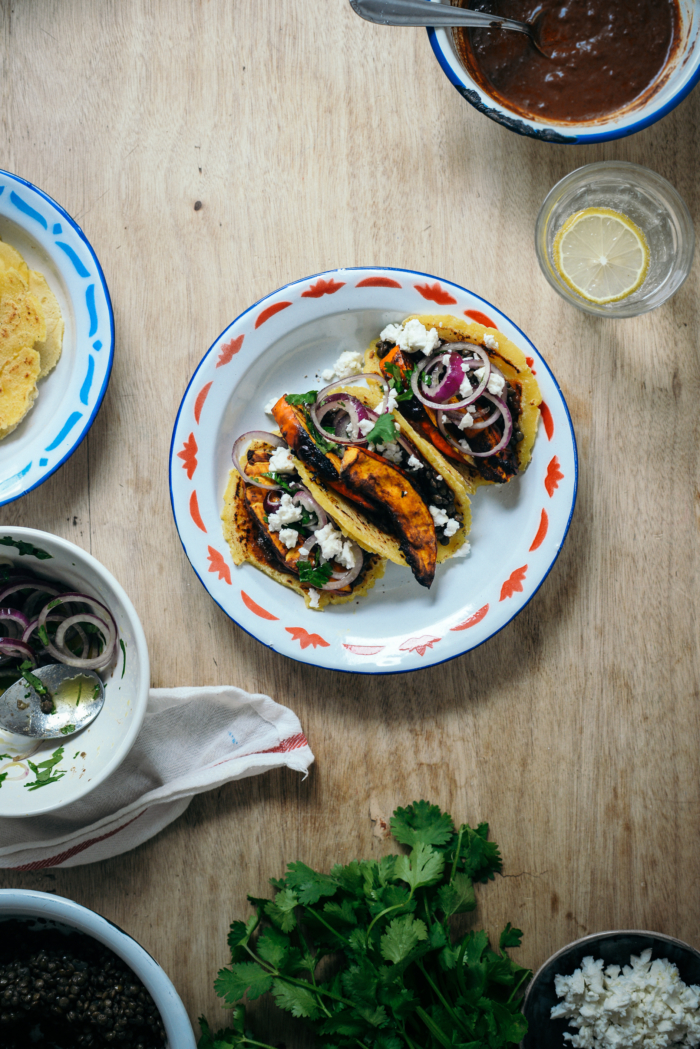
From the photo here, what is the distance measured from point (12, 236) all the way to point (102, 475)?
3.34 feet

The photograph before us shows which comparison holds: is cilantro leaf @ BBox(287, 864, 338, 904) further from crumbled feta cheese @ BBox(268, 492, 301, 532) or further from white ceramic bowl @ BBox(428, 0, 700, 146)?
white ceramic bowl @ BBox(428, 0, 700, 146)

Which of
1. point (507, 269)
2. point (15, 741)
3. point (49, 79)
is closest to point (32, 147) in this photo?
point (49, 79)

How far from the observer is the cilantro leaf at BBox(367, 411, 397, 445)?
8.12 ft

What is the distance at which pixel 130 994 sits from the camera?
2320mm

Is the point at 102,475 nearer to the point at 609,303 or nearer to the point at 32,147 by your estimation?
the point at 32,147

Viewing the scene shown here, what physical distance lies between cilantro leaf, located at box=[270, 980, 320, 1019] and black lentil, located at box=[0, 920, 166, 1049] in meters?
0.40

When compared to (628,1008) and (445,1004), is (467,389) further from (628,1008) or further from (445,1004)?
(628,1008)

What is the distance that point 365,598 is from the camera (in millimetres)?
2764

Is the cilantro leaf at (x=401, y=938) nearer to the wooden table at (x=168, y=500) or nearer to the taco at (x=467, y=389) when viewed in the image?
the wooden table at (x=168, y=500)

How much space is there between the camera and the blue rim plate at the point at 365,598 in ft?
8.55

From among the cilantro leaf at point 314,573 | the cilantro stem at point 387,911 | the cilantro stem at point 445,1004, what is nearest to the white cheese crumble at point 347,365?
the cilantro leaf at point 314,573

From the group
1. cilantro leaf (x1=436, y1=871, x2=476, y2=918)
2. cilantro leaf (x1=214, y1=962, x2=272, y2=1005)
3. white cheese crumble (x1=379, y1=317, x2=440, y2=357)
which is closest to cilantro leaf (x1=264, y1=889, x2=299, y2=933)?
cilantro leaf (x1=214, y1=962, x2=272, y2=1005)

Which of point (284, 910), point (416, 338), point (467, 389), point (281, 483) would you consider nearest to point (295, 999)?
point (284, 910)

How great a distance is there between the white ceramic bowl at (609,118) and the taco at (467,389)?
0.70m
